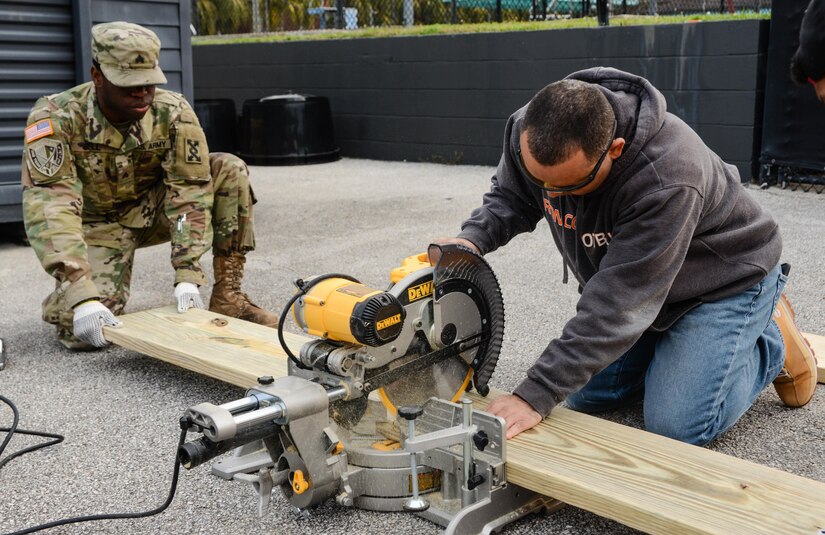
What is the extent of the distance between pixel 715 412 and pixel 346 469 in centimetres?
119

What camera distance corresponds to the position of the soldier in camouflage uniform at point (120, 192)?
3.80m

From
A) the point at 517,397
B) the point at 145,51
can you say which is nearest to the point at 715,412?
the point at 517,397

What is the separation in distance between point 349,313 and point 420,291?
291mm

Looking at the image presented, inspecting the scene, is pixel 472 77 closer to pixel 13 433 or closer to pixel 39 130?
pixel 39 130

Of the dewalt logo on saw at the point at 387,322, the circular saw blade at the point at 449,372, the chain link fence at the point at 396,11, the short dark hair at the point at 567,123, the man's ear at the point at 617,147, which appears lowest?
the circular saw blade at the point at 449,372

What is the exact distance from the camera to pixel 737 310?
283 centimetres

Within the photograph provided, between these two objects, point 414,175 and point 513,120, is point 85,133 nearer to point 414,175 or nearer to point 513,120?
point 513,120

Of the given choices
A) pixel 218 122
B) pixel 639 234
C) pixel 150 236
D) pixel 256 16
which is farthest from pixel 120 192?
pixel 256 16

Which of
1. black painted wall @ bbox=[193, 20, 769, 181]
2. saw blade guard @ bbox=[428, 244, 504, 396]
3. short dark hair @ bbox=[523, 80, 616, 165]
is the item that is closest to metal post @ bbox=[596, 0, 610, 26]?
black painted wall @ bbox=[193, 20, 769, 181]

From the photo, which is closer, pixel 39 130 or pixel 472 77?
pixel 39 130

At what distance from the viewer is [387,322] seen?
238 centimetres

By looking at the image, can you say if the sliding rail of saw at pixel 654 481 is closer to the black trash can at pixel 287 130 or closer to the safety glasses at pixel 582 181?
the safety glasses at pixel 582 181

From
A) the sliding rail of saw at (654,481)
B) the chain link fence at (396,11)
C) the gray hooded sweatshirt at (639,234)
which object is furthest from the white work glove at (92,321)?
the chain link fence at (396,11)

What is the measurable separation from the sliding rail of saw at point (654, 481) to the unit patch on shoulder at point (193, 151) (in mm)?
2090
